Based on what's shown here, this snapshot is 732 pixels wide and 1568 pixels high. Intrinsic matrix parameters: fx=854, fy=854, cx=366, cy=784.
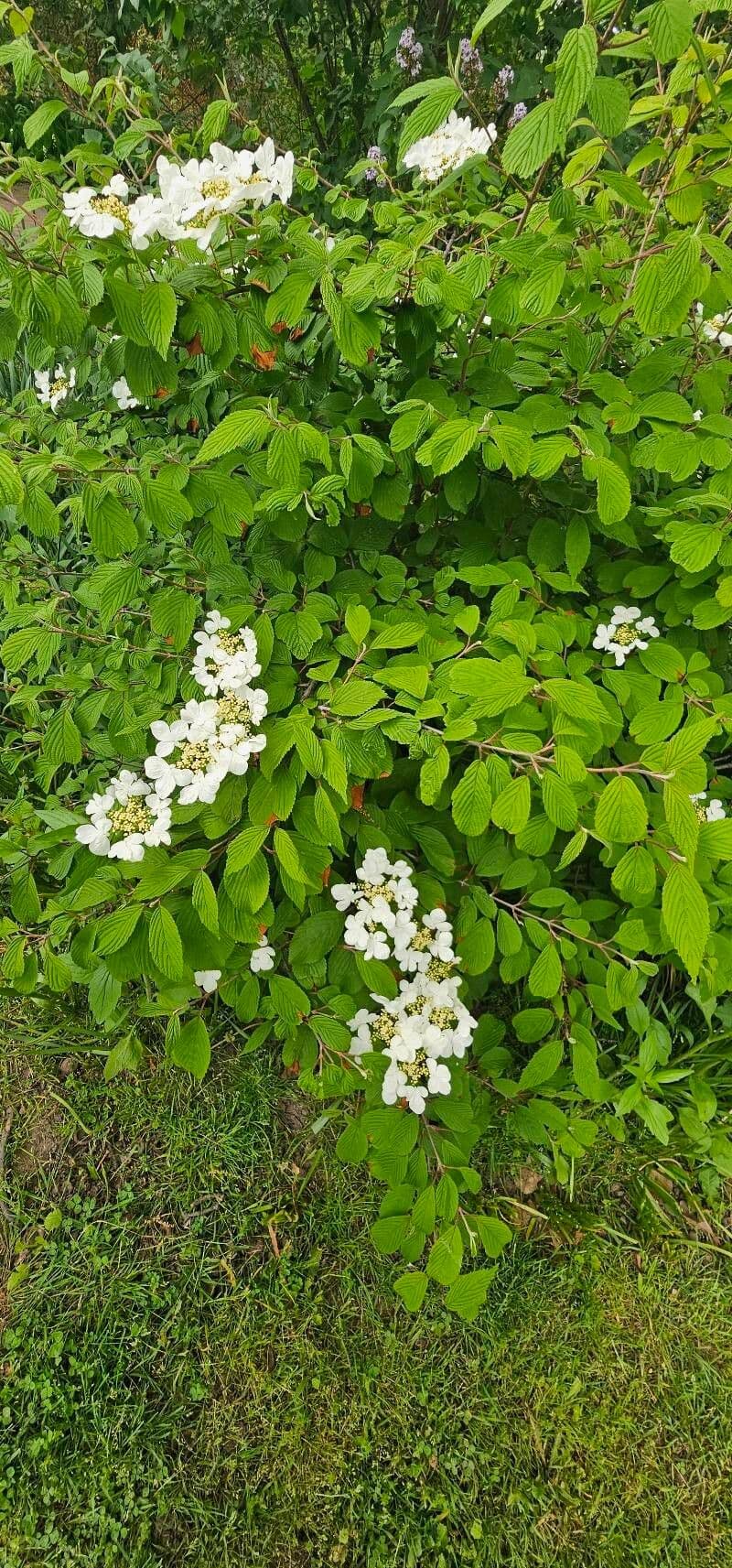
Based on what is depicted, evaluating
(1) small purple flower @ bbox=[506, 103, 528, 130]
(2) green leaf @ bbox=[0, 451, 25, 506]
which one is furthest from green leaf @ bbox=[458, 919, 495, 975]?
(1) small purple flower @ bbox=[506, 103, 528, 130]

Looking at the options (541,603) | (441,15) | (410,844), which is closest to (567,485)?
(541,603)

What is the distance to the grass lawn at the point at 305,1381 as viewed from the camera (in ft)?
5.21

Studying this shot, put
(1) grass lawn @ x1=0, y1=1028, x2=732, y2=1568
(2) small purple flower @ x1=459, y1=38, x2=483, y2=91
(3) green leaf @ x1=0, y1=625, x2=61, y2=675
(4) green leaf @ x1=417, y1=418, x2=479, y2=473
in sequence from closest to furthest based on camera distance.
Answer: (4) green leaf @ x1=417, y1=418, x2=479, y2=473
(3) green leaf @ x1=0, y1=625, x2=61, y2=675
(1) grass lawn @ x1=0, y1=1028, x2=732, y2=1568
(2) small purple flower @ x1=459, y1=38, x2=483, y2=91

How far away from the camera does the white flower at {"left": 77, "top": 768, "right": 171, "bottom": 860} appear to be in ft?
3.83

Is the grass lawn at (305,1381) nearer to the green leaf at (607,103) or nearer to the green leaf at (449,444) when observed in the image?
the green leaf at (449,444)

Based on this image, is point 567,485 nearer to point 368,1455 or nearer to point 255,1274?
point 255,1274

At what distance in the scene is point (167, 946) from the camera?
109 centimetres

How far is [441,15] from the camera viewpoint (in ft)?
11.1

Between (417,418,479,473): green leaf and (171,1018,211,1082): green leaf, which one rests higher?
(417,418,479,473): green leaf

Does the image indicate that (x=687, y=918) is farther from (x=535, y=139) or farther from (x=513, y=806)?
(x=535, y=139)

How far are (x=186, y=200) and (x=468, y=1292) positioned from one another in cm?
155

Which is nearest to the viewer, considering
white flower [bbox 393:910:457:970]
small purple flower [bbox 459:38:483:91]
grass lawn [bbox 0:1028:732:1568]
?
white flower [bbox 393:910:457:970]

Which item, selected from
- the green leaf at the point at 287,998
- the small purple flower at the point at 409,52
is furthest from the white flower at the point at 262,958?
the small purple flower at the point at 409,52

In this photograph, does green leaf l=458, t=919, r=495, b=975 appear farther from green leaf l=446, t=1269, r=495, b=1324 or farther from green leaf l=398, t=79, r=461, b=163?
green leaf l=398, t=79, r=461, b=163
